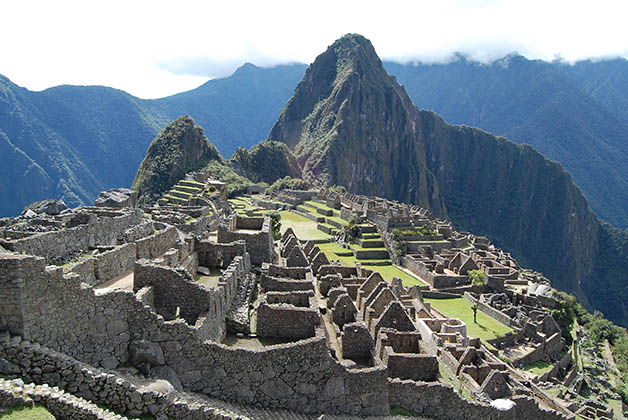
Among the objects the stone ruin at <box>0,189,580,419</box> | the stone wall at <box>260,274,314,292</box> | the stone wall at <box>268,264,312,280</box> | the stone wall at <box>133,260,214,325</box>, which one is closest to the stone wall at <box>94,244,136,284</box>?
the stone ruin at <box>0,189,580,419</box>

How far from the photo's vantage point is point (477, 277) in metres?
52.7

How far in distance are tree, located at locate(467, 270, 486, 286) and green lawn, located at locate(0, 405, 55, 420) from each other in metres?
49.2

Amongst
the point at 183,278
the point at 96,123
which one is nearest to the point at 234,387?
the point at 183,278

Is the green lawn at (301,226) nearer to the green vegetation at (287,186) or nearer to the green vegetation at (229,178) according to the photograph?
the green vegetation at (229,178)

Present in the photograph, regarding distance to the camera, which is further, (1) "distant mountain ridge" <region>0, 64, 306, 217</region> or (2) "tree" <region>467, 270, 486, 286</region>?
(1) "distant mountain ridge" <region>0, 64, 306, 217</region>

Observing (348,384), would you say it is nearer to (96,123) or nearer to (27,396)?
(27,396)

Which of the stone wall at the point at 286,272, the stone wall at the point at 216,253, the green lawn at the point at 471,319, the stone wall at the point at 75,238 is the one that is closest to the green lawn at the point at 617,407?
the green lawn at the point at 471,319

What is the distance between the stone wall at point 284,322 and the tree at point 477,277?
40.1m

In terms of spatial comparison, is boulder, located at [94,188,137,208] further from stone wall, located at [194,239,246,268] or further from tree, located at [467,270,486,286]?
tree, located at [467,270,486,286]

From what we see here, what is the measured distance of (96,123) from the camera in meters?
128

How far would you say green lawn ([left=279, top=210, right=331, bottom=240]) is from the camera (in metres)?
68.9

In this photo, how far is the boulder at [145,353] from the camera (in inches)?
493

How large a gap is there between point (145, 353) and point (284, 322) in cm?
526

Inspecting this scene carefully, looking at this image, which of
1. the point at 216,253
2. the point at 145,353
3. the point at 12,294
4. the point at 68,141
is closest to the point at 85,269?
the point at 145,353
